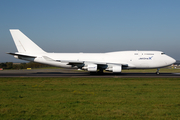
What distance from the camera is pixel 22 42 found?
30.1 metres

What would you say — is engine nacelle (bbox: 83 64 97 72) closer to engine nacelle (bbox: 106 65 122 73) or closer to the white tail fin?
engine nacelle (bbox: 106 65 122 73)

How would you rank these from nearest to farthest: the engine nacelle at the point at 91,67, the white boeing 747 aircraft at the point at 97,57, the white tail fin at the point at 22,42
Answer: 1. the engine nacelle at the point at 91,67
2. the white boeing 747 aircraft at the point at 97,57
3. the white tail fin at the point at 22,42

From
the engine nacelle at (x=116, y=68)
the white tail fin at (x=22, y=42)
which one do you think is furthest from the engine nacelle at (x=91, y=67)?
the white tail fin at (x=22, y=42)

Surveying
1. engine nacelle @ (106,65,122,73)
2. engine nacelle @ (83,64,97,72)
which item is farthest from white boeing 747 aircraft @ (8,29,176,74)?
engine nacelle @ (83,64,97,72)

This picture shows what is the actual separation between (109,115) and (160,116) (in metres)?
2.01

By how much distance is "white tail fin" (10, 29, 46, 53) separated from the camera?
2994 cm

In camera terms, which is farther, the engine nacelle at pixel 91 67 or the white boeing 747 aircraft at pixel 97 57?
the white boeing 747 aircraft at pixel 97 57

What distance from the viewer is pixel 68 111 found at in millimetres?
7652

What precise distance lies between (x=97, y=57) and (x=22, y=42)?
12805 mm

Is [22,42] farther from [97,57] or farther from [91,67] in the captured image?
[97,57]

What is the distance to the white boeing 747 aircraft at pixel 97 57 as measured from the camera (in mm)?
29331

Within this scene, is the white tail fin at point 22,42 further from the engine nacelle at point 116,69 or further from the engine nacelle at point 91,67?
the engine nacelle at point 116,69

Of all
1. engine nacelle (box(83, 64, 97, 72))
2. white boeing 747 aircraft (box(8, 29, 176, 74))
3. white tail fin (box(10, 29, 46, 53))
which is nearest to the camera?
engine nacelle (box(83, 64, 97, 72))

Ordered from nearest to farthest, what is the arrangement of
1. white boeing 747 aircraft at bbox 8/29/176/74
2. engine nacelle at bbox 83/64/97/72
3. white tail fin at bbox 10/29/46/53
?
engine nacelle at bbox 83/64/97/72 → white boeing 747 aircraft at bbox 8/29/176/74 → white tail fin at bbox 10/29/46/53
